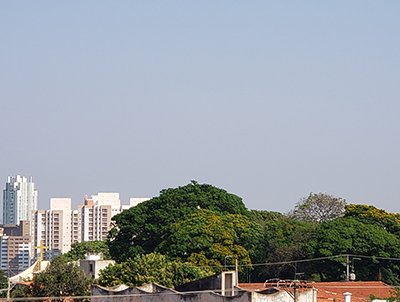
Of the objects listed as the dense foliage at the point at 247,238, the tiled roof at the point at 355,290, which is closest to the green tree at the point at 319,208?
the dense foliage at the point at 247,238

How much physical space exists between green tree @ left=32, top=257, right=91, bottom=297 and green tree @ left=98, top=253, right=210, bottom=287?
1487mm

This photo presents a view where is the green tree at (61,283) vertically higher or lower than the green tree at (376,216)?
lower

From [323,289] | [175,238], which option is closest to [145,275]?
[323,289]

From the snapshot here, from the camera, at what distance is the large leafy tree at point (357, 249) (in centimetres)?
6631

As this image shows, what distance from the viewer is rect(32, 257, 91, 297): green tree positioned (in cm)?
5297

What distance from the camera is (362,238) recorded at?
67250 mm

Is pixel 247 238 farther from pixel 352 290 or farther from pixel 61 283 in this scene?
pixel 61 283

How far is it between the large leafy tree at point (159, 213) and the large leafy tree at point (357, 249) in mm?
11623

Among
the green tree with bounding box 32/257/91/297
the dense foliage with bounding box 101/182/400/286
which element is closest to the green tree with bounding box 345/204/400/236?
the dense foliage with bounding box 101/182/400/286

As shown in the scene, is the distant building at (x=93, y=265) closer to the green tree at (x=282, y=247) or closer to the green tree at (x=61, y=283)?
the green tree at (x=282, y=247)

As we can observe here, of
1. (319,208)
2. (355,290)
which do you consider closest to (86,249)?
(319,208)

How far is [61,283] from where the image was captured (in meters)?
53.4

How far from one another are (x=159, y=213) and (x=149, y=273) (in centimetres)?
2324

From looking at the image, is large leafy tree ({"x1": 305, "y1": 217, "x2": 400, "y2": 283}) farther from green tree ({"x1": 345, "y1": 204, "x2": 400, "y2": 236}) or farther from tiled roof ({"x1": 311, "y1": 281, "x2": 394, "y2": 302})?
tiled roof ({"x1": 311, "y1": 281, "x2": 394, "y2": 302})
